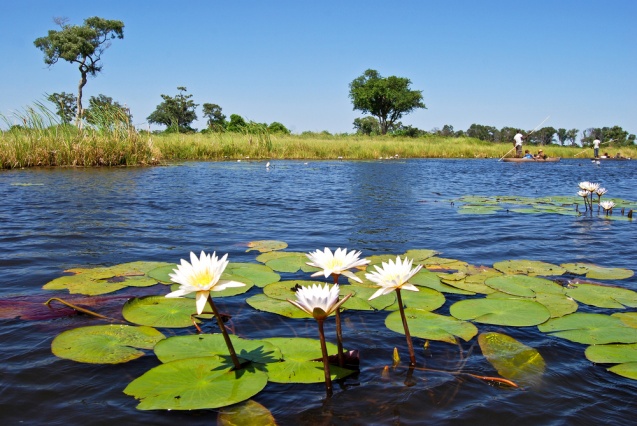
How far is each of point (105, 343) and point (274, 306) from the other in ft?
3.32

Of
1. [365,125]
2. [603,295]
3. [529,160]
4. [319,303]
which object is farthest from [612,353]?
[365,125]

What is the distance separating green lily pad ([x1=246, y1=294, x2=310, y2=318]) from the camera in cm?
295

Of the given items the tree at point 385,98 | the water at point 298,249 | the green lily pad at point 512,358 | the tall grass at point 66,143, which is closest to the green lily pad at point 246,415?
the water at point 298,249

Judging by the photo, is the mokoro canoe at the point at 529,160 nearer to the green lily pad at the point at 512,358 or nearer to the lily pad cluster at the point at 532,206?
the lily pad cluster at the point at 532,206

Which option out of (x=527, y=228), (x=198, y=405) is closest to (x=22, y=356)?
(x=198, y=405)

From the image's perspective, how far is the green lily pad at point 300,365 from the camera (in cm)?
207

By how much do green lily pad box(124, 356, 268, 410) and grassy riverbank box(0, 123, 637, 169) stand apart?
14.1 meters

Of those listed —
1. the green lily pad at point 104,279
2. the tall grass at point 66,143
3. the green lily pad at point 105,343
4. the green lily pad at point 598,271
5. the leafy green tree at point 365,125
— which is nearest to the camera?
the green lily pad at point 105,343

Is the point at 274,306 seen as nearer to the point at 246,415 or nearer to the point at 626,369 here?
the point at 246,415

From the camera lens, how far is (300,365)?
2.17 metres

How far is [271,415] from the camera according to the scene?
1.87 metres

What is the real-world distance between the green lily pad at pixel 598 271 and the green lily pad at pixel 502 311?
1.21 m

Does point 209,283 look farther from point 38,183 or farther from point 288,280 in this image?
point 38,183

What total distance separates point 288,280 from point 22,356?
1783 mm
